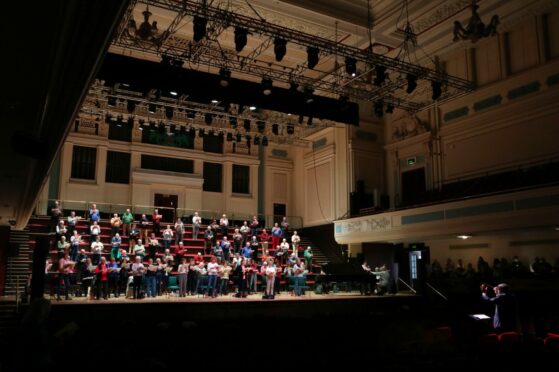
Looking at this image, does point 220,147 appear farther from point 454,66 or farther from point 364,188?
point 454,66

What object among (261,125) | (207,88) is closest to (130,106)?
(207,88)

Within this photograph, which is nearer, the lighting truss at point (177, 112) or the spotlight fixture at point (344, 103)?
the spotlight fixture at point (344, 103)

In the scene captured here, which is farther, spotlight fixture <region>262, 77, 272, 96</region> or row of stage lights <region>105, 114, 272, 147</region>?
row of stage lights <region>105, 114, 272, 147</region>

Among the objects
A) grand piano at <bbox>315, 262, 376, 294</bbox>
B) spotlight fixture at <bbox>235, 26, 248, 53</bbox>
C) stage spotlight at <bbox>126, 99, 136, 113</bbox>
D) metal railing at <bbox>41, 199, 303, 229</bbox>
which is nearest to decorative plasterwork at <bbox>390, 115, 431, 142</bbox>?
metal railing at <bbox>41, 199, 303, 229</bbox>

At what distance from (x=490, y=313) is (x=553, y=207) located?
3083 mm

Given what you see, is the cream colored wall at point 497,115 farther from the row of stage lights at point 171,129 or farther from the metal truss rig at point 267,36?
the row of stage lights at point 171,129

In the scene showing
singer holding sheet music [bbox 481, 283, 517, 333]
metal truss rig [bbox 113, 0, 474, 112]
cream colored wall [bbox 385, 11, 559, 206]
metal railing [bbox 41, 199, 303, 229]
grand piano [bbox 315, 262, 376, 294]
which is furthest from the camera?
metal railing [bbox 41, 199, 303, 229]

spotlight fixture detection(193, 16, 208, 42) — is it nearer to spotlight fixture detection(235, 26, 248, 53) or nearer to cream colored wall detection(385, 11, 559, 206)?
spotlight fixture detection(235, 26, 248, 53)

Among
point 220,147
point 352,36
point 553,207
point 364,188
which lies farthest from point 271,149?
point 553,207

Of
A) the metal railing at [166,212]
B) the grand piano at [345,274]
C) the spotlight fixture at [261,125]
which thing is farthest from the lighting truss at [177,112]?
the grand piano at [345,274]

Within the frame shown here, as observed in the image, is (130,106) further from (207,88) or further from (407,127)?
(407,127)

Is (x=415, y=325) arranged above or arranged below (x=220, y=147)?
below

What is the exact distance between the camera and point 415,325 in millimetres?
8117

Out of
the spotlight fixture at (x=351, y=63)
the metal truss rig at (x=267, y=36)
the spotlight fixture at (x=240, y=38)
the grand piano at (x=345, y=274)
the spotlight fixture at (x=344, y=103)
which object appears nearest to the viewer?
the metal truss rig at (x=267, y=36)
